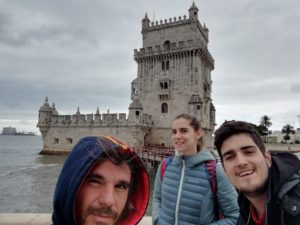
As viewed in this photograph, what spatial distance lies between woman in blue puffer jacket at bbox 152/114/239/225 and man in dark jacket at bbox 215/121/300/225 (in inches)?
31.5

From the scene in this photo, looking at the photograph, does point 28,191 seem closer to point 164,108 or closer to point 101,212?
point 101,212

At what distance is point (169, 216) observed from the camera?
125 inches

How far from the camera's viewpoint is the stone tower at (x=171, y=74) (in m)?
28.3

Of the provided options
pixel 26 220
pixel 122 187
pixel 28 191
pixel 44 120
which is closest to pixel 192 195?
pixel 122 187

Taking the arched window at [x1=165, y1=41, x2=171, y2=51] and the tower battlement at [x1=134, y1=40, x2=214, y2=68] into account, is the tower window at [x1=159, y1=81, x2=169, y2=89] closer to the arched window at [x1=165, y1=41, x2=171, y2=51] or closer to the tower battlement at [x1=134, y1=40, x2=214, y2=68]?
the tower battlement at [x1=134, y1=40, x2=214, y2=68]

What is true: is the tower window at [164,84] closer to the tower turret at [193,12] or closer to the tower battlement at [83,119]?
the tower battlement at [83,119]

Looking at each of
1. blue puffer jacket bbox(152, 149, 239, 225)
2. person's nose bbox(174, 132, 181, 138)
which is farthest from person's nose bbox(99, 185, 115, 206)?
person's nose bbox(174, 132, 181, 138)

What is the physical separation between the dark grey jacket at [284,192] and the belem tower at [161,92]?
25195 millimetres

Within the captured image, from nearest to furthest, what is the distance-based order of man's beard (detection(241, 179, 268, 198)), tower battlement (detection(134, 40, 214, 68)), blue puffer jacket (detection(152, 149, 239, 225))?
man's beard (detection(241, 179, 268, 198)) → blue puffer jacket (detection(152, 149, 239, 225)) → tower battlement (detection(134, 40, 214, 68))

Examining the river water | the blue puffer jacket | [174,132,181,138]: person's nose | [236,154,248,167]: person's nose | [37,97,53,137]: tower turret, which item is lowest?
the river water

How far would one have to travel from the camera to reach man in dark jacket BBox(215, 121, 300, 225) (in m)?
1.65

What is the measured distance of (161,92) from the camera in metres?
29.4

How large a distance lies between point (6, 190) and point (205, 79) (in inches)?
929

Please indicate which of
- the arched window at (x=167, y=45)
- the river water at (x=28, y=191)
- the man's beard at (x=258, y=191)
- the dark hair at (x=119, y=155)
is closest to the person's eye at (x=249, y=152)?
the man's beard at (x=258, y=191)
